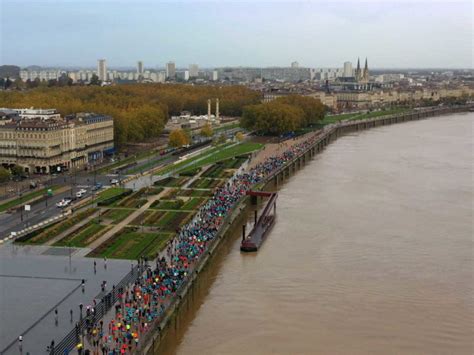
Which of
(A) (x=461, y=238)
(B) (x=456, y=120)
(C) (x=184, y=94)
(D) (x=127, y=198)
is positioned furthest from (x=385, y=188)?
(B) (x=456, y=120)

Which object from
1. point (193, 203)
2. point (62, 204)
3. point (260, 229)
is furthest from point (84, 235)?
point (193, 203)

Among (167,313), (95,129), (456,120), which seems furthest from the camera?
(456,120)

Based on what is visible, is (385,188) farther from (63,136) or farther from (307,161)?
(63,136)

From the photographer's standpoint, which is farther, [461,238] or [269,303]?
[461,238]

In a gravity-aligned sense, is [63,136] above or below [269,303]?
above

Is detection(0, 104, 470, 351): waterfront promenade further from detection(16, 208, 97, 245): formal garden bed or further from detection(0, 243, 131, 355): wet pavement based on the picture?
detection(16, 208, 97, 245): formal garden bed

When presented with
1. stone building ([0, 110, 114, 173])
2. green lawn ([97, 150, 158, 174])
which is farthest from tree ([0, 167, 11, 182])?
green lawn ([97, 150, 158, 174])
